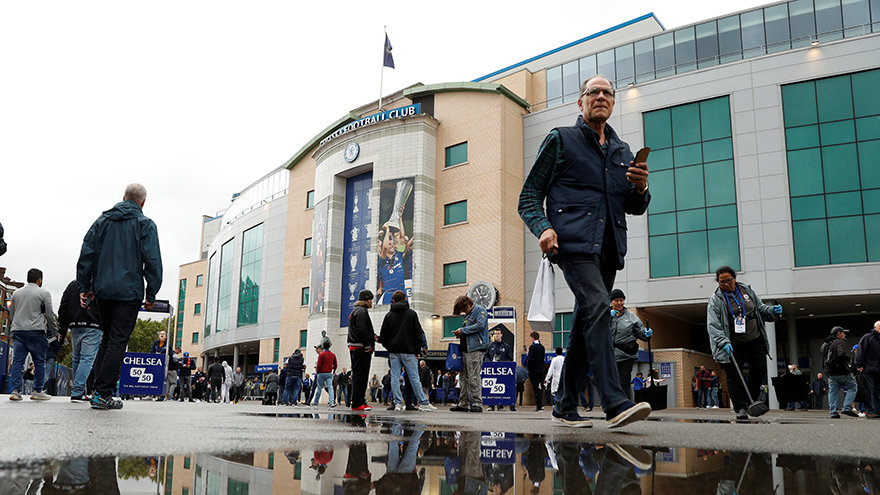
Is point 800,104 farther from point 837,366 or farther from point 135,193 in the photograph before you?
point 135,193

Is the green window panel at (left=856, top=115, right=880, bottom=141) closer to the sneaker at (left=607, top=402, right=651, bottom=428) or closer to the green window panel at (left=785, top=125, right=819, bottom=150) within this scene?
the green window panel at (left=785, top=125, right=819, bottom=150)

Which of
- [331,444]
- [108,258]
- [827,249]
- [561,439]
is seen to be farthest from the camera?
[827,249]

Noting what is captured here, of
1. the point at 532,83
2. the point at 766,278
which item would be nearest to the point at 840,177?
the point at 766,278

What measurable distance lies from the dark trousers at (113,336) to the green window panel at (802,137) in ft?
98.6

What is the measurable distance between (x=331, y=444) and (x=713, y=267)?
29624mm

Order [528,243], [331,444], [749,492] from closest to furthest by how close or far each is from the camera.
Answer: [749,492]
[331,444]
[528,243]

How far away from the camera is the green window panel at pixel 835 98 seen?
2881cm

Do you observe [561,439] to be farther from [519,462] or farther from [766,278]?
[766,278]

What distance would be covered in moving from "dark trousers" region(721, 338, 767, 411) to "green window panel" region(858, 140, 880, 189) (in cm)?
2480

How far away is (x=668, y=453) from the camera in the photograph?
9.07ft

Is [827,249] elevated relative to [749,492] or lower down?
elevated

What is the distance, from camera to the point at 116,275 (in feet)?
21.3

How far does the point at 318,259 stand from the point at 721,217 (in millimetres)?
23576

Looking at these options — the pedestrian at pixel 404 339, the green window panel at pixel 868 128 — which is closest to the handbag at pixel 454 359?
the pedestrian at pixel 404 339
